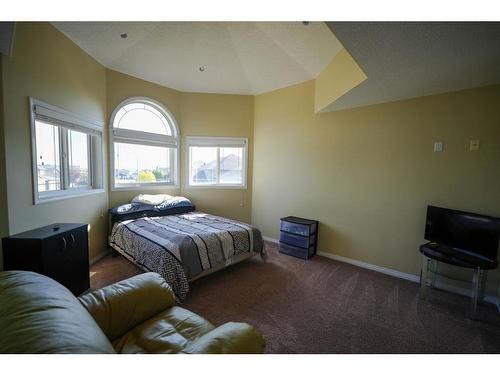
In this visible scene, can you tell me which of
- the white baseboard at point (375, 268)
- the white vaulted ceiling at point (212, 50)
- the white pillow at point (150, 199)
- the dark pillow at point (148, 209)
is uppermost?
the white vaulted ceiling at point (212, 50)

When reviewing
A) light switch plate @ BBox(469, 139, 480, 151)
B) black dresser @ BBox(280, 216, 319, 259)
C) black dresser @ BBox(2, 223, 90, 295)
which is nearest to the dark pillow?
black dresser @ BBox(2, 223, 90, 295)

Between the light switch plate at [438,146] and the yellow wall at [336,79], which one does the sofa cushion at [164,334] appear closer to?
the yellow wall at [336,79]

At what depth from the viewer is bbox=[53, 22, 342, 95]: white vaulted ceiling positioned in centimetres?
251

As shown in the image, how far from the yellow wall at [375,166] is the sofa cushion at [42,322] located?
318 cm

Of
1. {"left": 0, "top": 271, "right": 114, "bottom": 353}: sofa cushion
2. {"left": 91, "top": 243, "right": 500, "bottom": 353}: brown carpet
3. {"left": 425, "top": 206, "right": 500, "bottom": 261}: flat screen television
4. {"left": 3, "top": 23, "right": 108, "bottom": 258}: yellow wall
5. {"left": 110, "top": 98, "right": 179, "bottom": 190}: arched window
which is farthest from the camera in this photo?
{"left": 110, "top": 98, "right": 179, "bottom": 190}: arched window

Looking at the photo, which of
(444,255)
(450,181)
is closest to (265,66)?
(450,181)

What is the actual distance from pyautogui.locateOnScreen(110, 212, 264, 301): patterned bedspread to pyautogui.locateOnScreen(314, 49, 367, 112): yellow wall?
6.93 feet

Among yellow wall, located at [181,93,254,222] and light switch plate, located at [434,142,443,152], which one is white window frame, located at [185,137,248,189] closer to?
yellow wall, located at [181,93,254,222]

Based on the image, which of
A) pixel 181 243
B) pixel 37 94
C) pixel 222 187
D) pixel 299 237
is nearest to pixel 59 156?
pixel 37 94

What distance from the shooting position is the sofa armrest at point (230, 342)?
94 centimetres

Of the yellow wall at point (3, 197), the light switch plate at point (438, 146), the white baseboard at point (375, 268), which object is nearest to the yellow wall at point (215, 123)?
the white baseboard at point (375, 268)

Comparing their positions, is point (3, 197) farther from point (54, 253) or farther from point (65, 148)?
point (65, 148)
